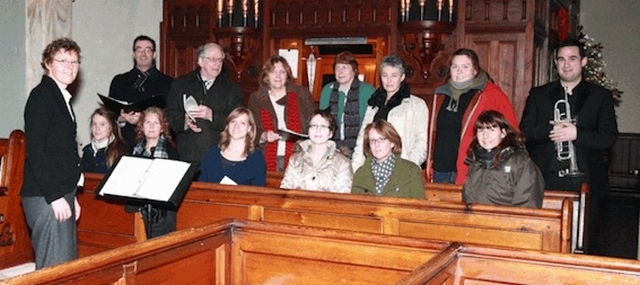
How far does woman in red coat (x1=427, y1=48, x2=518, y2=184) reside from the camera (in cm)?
420

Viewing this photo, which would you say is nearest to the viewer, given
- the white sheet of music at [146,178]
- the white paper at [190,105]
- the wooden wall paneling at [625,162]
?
the white sheet of music at [146,178]

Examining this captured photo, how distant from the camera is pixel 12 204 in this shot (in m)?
4.15

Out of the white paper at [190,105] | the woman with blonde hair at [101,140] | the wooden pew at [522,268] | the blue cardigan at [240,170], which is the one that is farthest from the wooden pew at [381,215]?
the wooden pew at [522,268]

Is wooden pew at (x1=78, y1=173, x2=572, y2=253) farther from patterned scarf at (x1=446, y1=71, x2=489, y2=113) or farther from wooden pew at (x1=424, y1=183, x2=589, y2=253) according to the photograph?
patterned scarf at (x1=446, y1=71, x2=489, y2=113)

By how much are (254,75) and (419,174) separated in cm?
398

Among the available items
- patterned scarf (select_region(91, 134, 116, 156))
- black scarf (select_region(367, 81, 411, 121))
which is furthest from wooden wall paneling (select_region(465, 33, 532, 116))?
patterned scarf (select_region(91, 134, 116, 156))

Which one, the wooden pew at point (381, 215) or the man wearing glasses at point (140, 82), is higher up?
the man wearing glasses at point (140, 82)

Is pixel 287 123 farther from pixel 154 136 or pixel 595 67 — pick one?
pixel 595 67

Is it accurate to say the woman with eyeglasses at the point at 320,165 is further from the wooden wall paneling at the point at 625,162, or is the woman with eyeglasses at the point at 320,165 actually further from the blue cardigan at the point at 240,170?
the wooden wall paneling at the point at 625,162

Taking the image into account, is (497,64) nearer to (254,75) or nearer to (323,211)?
(254,75)

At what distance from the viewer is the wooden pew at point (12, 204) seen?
404cm

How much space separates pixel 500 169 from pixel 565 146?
786 millimetres

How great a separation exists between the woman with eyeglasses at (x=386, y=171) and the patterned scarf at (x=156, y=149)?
134 centimetres

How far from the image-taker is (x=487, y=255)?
235 cm
